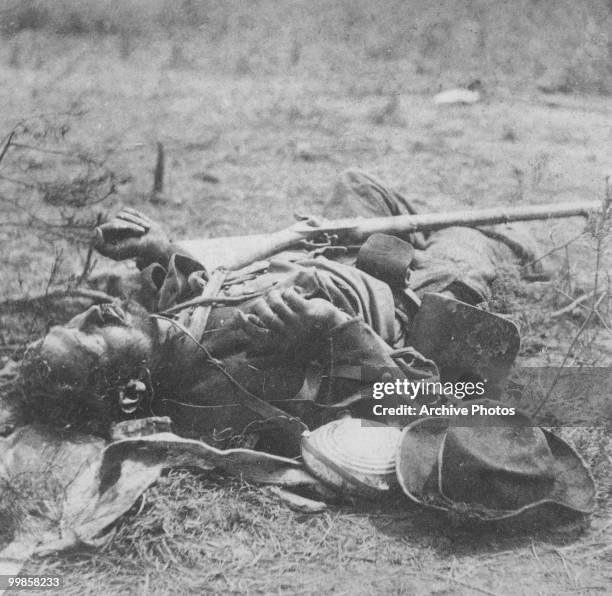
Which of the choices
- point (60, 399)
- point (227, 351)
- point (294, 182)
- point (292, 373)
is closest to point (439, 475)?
point (292, 373)

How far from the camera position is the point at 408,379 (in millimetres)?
3207

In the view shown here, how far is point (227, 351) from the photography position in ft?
10.5

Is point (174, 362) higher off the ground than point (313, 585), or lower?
higher

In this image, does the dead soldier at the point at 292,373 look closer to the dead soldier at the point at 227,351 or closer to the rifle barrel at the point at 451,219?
the dead soldier at the point at 227,351

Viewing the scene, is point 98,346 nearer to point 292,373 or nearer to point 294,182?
point 292,373

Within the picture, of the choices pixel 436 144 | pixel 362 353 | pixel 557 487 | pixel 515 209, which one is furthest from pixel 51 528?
pixel 436 144

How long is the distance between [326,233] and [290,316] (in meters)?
1.35

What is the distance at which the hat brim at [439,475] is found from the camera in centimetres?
269

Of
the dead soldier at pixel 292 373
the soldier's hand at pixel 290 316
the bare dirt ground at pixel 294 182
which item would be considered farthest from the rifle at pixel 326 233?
the soldier's hand at pixel 290 316

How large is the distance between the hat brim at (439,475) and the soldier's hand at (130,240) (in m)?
1.62

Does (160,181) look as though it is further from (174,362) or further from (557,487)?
(557,487)

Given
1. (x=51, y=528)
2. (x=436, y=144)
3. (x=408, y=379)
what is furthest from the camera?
(x=436, y=144)

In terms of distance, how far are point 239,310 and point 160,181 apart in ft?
11.7

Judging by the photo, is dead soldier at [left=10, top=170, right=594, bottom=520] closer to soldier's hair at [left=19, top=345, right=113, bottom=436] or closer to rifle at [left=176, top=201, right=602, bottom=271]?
soldier's hair at [left=19, top=345, right=113, bottom=436]
